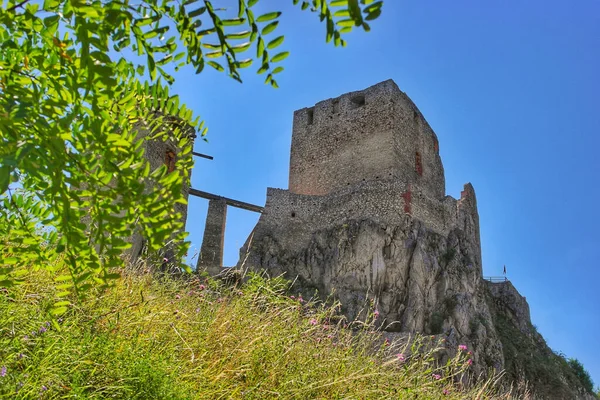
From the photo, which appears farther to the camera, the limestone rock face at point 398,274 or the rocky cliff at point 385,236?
the rocky cliff at point 385,236

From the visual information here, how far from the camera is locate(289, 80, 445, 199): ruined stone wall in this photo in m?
20.8

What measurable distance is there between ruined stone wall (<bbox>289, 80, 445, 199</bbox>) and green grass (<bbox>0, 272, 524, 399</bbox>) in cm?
1542

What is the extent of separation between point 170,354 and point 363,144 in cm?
1815

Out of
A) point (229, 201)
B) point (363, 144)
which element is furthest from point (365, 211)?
point (229, 201)

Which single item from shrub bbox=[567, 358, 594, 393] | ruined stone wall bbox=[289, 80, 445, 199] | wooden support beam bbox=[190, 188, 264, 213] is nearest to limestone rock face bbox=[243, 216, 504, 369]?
ruined stone wall bbox=[289, 80, 445, 199]

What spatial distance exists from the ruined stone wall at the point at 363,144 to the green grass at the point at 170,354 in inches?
607

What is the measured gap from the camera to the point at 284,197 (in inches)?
818

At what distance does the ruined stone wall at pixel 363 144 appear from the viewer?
68.1 feet

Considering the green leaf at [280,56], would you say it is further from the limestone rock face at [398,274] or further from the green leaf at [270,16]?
the limestone rock face at [398,274]

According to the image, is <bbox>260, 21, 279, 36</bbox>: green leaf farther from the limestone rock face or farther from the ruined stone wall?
the ruined stone wall

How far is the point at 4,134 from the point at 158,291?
12.0ft

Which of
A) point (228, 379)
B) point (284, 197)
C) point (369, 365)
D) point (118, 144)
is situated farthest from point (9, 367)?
point (284, 197)

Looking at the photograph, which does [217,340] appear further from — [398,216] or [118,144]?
[398,216]

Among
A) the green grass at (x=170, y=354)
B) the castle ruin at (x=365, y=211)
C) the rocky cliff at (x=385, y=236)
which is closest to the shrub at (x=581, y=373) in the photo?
the rocky cliff at (x=385, y=236)
